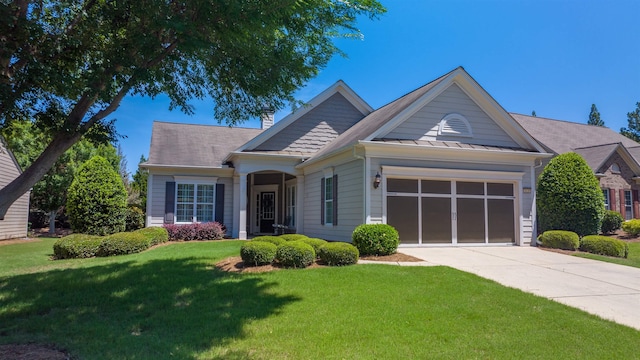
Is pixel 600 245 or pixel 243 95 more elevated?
pixel 243 95

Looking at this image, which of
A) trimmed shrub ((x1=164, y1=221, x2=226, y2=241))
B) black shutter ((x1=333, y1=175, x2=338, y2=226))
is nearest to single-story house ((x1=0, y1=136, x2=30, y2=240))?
trimmed shrub ((x1=164, y1=221, x2=226, y2=241))

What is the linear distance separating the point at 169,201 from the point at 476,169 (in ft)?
41.4

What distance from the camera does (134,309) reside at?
6.24 metres

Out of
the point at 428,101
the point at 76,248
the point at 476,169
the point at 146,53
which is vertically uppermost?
the point at 428,101

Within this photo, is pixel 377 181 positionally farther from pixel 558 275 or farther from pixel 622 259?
pixel 622 259

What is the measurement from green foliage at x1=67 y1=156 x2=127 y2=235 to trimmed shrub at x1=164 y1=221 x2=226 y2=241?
2.33 meters

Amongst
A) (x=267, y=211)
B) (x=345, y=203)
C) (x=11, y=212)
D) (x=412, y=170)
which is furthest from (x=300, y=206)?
(x=11, y=212)

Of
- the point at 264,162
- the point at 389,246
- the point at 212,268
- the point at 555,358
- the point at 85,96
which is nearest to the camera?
the point at 555,358

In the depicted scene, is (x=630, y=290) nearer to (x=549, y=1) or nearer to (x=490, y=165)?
(x=490, y=165)

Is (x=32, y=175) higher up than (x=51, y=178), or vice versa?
(x=51, y=178)

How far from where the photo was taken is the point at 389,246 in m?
10.5

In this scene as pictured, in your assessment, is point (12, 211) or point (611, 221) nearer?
point (611, 221)

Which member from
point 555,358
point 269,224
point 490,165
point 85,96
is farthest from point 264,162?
point 555,358

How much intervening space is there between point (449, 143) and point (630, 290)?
6.73 metres
